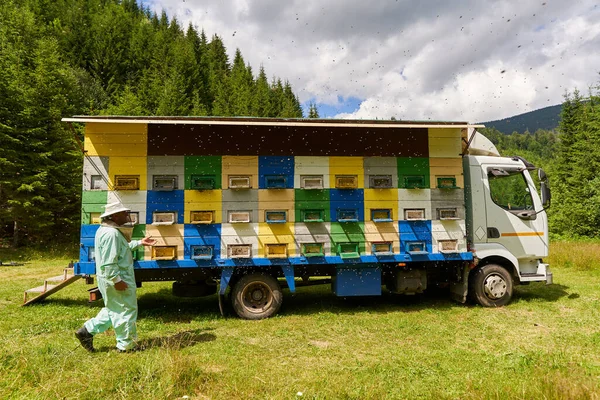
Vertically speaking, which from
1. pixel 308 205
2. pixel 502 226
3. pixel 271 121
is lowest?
pixel 502 226

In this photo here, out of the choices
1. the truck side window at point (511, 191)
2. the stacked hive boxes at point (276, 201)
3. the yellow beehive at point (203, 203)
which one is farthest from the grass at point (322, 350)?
the truck side window at point (511, 191)

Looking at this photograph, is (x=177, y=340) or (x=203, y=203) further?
(x=203, y=203)

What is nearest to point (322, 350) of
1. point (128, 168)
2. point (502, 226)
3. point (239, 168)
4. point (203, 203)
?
point (203, 203)

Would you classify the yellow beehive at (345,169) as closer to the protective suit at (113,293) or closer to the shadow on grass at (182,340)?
the shadow on grass at (182,340)

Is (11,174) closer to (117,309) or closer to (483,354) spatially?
(117,309)

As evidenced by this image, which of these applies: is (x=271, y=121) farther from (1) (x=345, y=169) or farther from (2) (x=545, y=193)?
(2) (x=545, y=193)

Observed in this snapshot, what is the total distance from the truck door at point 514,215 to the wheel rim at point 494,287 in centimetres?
68

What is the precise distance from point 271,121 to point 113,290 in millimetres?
3712

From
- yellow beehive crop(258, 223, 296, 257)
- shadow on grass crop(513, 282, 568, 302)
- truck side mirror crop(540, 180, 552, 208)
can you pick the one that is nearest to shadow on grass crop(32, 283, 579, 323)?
shadow on grass crop(513, 282, 568, 302)

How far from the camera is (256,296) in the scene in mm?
6641

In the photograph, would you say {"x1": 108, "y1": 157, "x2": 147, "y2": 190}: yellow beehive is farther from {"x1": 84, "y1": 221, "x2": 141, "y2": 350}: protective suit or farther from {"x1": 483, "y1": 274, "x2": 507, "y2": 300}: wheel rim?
{"x1": 483, "y1": 274, "x2": 507, "y2": 300}: wheel rim

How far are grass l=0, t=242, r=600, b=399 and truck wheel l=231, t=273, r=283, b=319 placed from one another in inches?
9.6

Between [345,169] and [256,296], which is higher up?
[345,169]

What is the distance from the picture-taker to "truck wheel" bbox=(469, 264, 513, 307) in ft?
23.4
